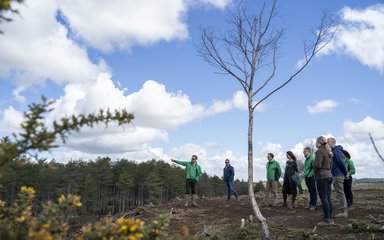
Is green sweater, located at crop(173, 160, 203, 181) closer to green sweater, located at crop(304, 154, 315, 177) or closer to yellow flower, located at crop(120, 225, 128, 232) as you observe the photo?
green sweater, located at crop(304, 154, 315, 177)

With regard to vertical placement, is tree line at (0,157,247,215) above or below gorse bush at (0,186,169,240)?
below

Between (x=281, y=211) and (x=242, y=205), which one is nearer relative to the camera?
(x=281, y=211)

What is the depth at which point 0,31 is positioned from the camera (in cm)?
267

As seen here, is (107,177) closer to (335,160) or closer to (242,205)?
(242,205)

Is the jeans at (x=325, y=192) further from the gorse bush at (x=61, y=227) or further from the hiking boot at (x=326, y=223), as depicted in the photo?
the gorse bush at (x=61, y=227)

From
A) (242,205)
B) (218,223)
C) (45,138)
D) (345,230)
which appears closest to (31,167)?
(45,138)

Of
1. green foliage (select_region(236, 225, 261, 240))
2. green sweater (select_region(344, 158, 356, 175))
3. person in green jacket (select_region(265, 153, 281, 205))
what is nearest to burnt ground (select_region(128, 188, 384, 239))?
green foliage (select_region(236, 225, 261, 240))

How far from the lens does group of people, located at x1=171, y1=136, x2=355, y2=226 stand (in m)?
9.29

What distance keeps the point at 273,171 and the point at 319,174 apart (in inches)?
195

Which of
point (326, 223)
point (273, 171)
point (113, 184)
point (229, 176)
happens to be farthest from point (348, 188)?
point (113, 184)

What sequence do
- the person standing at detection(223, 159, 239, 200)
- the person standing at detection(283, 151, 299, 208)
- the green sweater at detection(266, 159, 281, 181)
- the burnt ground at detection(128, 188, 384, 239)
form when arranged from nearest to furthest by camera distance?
the burnt ground at detection(128, 188, 384, 239)
the person standing at detection(283, 151, 299, 208)
the green sweater at detection(266, 159, 281, 181)
the person standing at detection(223, 159, 239, 200)

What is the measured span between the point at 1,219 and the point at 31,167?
97cm

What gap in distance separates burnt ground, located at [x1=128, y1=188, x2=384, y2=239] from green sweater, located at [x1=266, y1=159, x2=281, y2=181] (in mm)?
1231

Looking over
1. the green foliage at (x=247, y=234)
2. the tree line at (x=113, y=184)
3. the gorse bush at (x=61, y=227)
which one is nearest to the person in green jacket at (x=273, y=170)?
the green foliage at (x=247, y=234)
